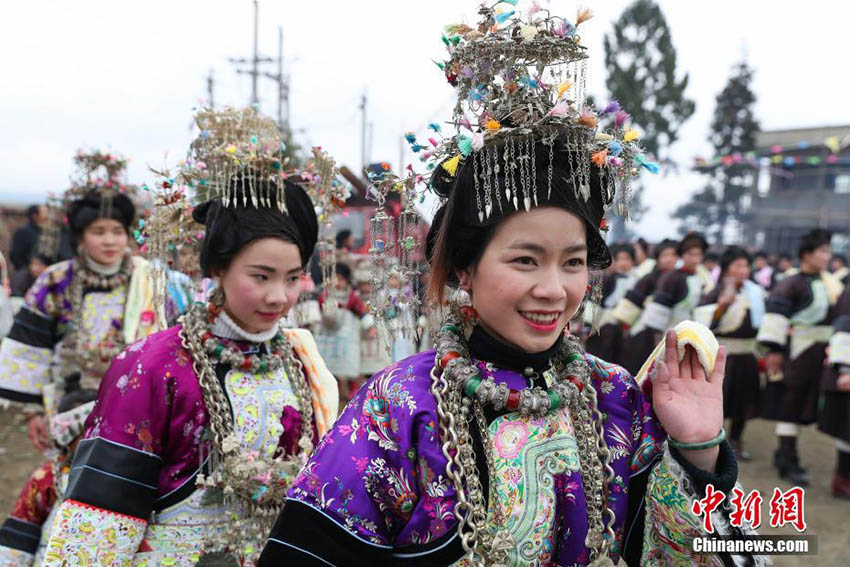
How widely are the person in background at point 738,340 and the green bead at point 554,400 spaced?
596 cm

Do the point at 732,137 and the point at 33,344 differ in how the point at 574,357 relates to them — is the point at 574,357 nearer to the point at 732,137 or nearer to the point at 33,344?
the point at 33,344

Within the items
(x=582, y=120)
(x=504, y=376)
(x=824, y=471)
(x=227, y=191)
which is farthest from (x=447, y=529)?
(x=824, y=471)

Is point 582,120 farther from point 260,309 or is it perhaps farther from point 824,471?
point 824,471

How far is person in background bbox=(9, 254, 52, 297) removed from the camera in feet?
25.8

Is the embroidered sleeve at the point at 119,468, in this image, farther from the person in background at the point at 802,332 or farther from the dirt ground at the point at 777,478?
the person in background at the point at 802,332

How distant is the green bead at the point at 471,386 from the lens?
5.41 feet

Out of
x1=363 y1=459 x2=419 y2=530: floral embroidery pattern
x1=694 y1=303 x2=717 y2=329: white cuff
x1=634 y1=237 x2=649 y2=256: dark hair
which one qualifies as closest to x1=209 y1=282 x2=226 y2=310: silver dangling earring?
x1=363 y1=459 x2=419 y2=530: floral embroidery pattern

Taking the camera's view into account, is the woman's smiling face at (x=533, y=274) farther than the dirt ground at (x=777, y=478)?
No

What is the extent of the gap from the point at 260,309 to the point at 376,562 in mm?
1156

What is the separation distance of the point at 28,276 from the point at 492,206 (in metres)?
7.88

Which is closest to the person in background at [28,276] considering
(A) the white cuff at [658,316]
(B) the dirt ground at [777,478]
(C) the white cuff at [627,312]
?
(B) the dirt ground at [777,478]

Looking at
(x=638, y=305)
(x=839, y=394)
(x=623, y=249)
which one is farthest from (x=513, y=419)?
(x=623, y=249)

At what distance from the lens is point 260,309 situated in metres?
2.48

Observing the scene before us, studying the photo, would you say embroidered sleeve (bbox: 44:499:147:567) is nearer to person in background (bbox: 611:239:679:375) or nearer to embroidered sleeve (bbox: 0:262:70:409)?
embroidered sleeve (bbox: 0:262:70:409)
